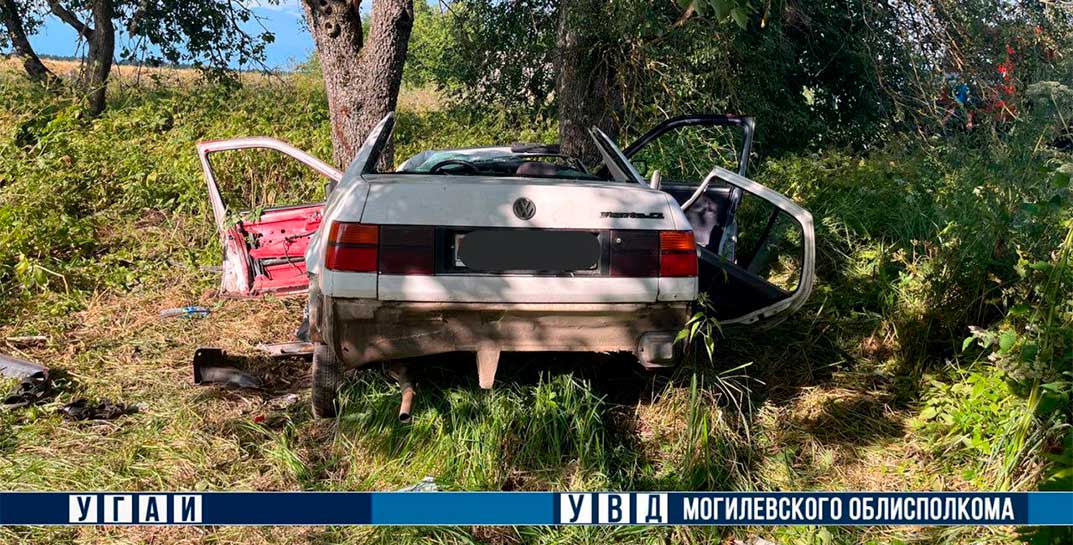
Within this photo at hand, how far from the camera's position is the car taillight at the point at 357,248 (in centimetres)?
346

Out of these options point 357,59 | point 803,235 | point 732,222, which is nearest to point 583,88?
point 357,59

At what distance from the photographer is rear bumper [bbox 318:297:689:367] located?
139 inches

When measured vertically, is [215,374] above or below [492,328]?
below

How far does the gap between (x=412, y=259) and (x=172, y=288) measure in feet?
12.7

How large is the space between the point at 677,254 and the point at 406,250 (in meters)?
1.13

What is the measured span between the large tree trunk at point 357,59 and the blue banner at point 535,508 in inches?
185

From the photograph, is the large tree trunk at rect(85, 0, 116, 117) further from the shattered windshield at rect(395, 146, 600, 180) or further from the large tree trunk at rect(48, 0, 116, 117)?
the shattered windshield at rect(395, 146, 600, 180)

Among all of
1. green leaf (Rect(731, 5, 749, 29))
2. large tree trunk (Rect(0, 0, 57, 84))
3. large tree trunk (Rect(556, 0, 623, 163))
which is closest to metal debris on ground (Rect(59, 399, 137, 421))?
green leaf (Rect(731, 5, 749, 29))

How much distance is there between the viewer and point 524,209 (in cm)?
360

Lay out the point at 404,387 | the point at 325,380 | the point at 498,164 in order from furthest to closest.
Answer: the point at 498,164 < the point at 325,380 < the point at 404,387

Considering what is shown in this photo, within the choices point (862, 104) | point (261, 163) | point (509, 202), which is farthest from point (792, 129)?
point (509, 202)

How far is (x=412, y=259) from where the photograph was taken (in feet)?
11.4

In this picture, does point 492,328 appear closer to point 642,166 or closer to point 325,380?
point 325,380

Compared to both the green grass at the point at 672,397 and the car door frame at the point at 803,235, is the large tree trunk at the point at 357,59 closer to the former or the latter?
the green grass at the point at 672,397
